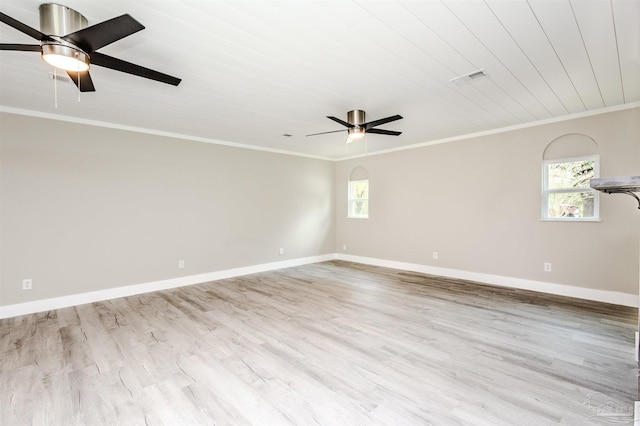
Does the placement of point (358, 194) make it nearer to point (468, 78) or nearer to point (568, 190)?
point (568, 190)

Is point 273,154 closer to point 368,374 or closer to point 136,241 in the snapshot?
point 136,241

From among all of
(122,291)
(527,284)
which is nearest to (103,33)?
(122,291)

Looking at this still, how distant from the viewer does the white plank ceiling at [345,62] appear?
6.34 feet

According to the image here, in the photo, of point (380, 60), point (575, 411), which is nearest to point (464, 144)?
point (380, 60)

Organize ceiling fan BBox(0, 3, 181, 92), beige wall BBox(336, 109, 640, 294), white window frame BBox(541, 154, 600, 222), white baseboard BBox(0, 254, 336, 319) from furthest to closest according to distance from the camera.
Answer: white window frame BBox(541, 154, 600, 222) < beige wall BBox(336, 109, 640, 294) < white baseboard BBox(0, 254, 336, 319) < ceiling fan BBox(0, 3, 181, 92)

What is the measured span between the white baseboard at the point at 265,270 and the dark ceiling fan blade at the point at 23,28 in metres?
3.56

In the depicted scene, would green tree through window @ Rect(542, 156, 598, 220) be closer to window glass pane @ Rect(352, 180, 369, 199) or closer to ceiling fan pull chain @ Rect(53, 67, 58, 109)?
window glass pane @ Rect(352, 180, 369, 199)

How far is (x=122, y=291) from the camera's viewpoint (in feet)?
14.5

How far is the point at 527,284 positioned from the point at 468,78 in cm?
343

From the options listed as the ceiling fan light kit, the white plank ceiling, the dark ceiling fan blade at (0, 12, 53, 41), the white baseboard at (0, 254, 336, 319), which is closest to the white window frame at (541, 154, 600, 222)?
the white plank ceiling

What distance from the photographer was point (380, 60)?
255 cm

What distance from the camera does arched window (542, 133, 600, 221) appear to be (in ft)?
13.4

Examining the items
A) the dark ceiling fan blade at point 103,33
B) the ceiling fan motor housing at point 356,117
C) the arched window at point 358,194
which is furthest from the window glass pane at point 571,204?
the dark ceiling fan blade at point 103,33

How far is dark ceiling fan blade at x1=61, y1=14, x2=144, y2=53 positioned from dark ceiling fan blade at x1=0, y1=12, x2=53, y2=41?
4.3 inches
